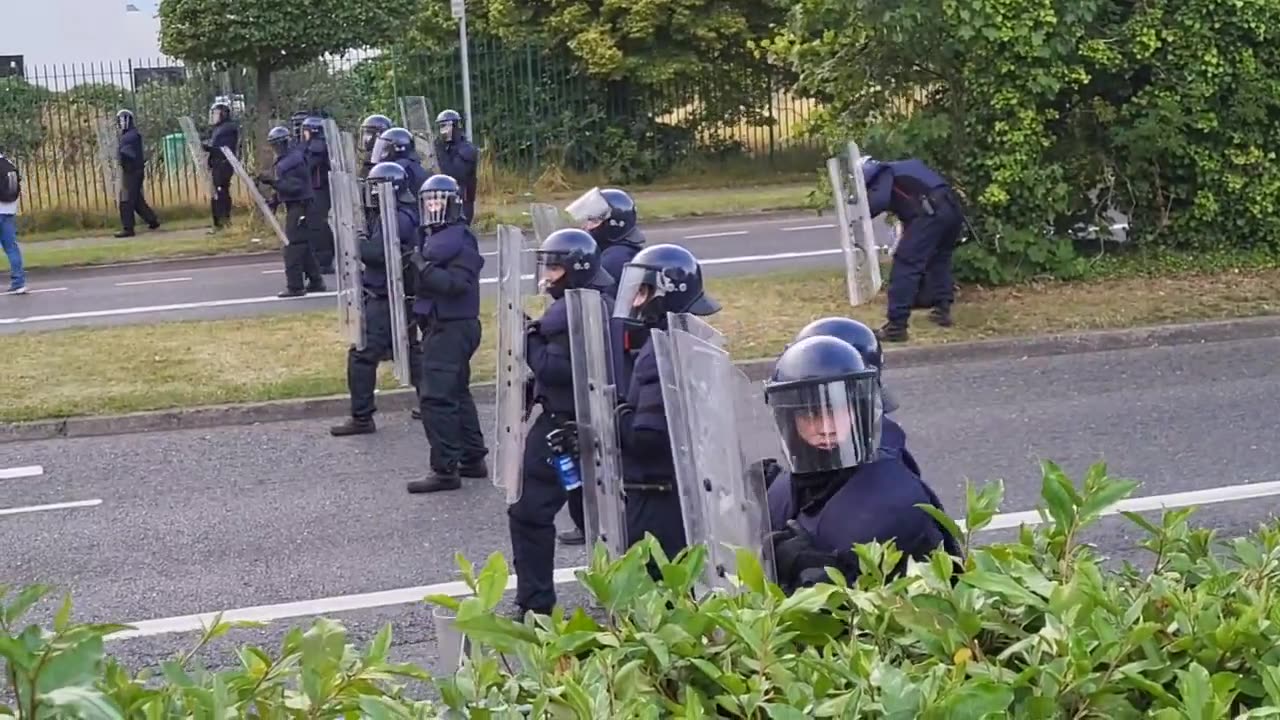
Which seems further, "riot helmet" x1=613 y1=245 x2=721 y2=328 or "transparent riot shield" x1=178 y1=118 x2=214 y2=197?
"transparent riot shield" x1=178 y1=118 x2=214 y2=197

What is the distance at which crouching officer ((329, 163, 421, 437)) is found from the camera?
888cm

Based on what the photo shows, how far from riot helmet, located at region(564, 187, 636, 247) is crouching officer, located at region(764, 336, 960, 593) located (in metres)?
3.51

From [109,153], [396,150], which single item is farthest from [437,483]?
[109,153]

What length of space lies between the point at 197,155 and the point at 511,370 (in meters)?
13.0

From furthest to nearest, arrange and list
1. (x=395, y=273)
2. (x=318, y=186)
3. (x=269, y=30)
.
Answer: (x=269, y=30) → (x=318, y=186) → (x=395, y=273)

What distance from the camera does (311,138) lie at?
15.2m

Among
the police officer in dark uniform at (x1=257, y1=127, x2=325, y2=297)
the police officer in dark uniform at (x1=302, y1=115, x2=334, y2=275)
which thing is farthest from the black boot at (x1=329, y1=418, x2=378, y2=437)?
the police officer in dark uniform at (x1=302, y1=115, x2=334, y2=275)

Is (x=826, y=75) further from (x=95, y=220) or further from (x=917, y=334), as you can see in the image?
(x=95, y=220)

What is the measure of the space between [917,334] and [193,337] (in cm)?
580

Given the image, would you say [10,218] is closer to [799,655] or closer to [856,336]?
[856,336]

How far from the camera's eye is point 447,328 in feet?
27.1

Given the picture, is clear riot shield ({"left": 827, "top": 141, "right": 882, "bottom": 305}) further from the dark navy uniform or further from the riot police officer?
the dark navy uniform

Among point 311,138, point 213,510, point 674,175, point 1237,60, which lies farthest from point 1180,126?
point 674,175

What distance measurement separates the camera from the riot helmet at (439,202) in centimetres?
798
